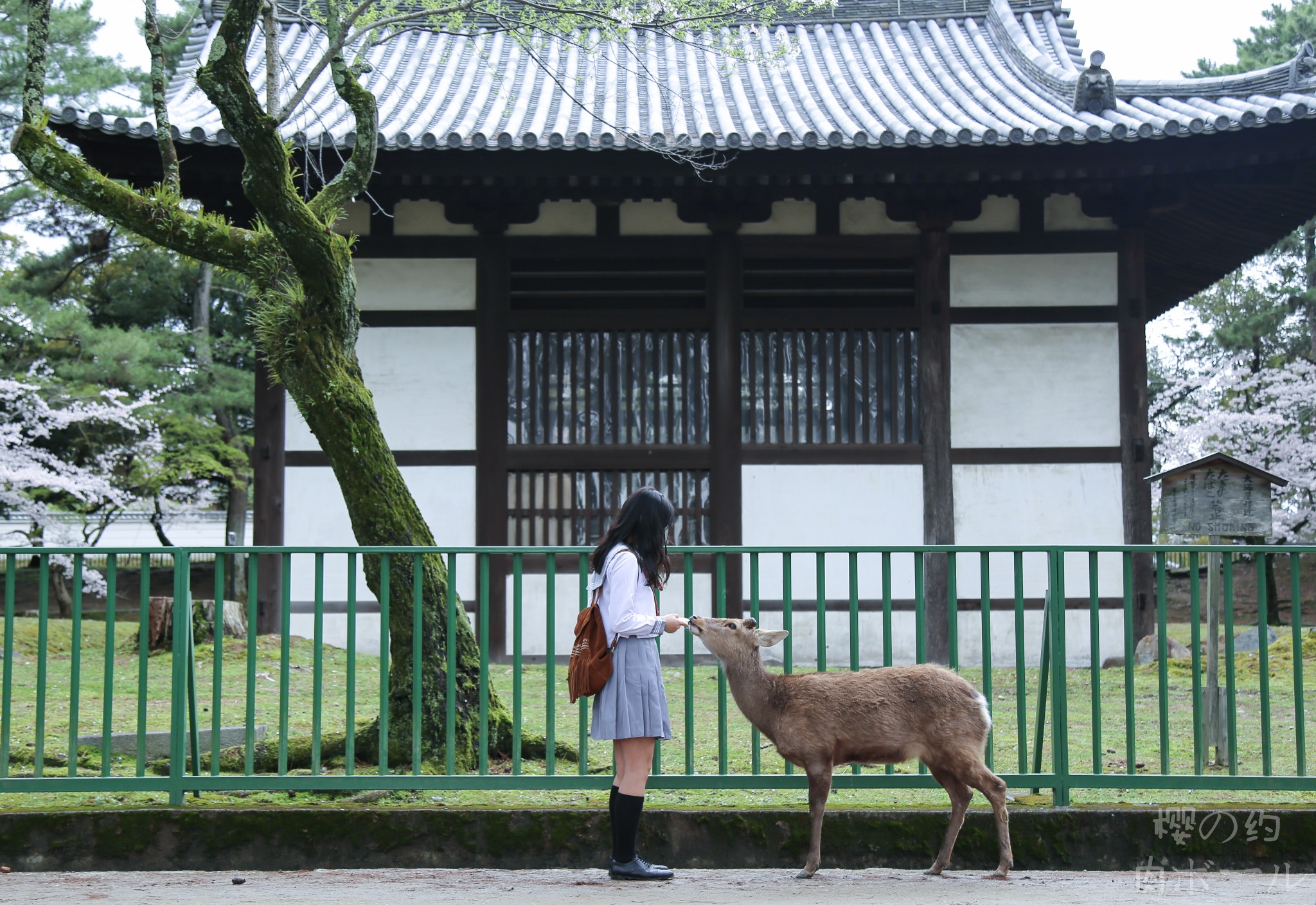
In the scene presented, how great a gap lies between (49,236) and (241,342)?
436 cm

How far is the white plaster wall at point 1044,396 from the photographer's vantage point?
40.4ft

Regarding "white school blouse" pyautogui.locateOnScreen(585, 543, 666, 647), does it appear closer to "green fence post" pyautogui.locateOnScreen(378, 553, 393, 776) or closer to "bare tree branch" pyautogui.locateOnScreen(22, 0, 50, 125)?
"green fence post" pyautogui.locateOnScreen(378, 553, 393, 776)

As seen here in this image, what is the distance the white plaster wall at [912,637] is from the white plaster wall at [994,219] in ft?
12.5

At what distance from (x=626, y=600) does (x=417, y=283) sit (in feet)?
26.5

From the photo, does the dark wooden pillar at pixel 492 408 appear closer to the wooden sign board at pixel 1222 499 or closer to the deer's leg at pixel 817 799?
the wooden sign board at pixel 1222 499

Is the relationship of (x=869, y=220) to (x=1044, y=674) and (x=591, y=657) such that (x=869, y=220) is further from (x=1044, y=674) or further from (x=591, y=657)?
(x=591, y=657)

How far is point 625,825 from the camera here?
5.19 m

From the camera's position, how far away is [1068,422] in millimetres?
12336

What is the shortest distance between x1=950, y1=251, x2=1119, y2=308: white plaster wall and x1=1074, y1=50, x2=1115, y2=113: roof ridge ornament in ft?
4.64

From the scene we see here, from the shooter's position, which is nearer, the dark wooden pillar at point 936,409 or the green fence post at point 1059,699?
the green fence post at point 1059,699

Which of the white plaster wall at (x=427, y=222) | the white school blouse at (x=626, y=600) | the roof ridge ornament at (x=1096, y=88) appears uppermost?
the roof ridge ornament at (x=1096, y=88)

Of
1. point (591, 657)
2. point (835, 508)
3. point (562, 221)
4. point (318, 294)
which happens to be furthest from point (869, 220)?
point (591, 657)

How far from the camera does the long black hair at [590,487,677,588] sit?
522cm

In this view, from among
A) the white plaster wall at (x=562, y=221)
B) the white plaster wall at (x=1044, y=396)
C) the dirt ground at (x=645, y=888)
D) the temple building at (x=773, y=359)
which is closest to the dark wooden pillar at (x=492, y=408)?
the temple building at (x=773, y=359)
